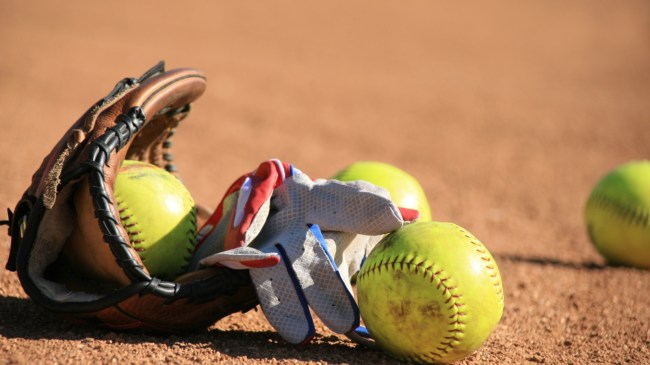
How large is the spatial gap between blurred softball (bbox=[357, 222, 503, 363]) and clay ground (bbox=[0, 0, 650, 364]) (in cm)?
27

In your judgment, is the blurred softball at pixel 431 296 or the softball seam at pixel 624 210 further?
the softball seam at pixel 624 210

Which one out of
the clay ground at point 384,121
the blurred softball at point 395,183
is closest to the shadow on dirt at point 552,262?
the clay ground at point 384,121

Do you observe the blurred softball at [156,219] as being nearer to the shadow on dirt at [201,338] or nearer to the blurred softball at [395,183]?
the shadow on dirt at [201,338]

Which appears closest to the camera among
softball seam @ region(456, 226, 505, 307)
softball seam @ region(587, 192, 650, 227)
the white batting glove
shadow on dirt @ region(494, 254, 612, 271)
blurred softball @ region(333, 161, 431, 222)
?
softball seam @ region(456, 226, 505, 307)

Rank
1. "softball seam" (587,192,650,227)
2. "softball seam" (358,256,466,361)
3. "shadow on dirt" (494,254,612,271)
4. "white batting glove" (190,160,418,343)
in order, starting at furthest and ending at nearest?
"shadow on dirt" (494,254,612,271) < "softball seam" (587,192,650,227) < "white batting glove" (190,160,418,343) < "softball seam" (358,256,466,361)

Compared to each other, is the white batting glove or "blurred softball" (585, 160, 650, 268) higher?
the white batting glove

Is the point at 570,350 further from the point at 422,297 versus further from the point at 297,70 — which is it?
the point at 297,70

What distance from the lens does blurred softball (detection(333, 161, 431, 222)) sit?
399 centimetres

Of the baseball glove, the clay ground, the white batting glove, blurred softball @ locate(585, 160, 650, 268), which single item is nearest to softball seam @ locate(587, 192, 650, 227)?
blurred softball @ locate(585, 160, 650, 268)

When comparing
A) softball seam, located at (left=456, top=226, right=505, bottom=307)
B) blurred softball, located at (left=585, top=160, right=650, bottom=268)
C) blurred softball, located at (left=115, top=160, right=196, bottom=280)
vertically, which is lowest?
blurred softball, located at (left=585, top=160, right=650, bottom=268)

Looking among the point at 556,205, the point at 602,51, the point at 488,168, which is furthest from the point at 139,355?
the point at 602,51

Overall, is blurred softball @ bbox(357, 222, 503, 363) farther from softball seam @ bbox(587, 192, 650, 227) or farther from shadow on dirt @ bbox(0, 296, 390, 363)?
softball seam @ bbox(587, 192, 650, 227)

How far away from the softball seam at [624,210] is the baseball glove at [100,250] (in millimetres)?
2937

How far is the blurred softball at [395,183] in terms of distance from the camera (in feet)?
13.1
